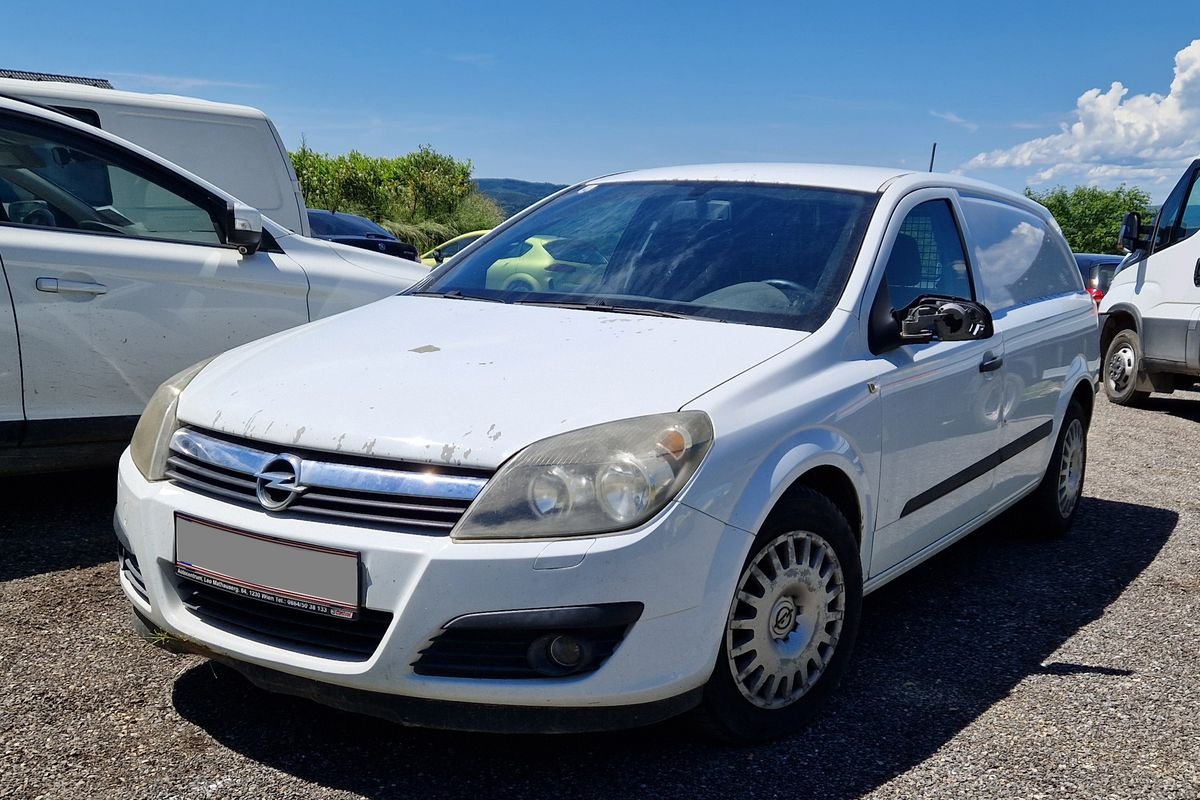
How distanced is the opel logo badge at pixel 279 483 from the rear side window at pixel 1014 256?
273cm

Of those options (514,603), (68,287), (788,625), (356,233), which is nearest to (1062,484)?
(788,625)

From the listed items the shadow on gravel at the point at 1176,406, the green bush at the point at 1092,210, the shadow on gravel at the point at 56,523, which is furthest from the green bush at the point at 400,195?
the green bush at the point at 1092,210

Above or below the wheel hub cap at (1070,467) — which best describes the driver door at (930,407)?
above

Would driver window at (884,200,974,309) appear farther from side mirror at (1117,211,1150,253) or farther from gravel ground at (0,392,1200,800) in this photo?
side mirror at (1117,211,1150,253)

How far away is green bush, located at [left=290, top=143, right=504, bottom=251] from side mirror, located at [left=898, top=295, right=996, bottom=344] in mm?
32117

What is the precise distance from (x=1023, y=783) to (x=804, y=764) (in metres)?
0.54

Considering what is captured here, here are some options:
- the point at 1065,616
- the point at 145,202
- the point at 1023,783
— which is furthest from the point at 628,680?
the point at 145,202

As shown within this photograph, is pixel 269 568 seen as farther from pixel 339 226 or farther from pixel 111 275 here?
pixel 339 226

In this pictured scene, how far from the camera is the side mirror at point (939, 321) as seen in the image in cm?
333

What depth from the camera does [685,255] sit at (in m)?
3.63

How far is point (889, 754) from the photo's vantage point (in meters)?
2.90

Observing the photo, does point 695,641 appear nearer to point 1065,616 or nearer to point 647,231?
point 647,231

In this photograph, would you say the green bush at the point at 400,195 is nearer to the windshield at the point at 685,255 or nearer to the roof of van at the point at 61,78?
the roof of van at the point at 61,78

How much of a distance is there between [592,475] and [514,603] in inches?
12.5
